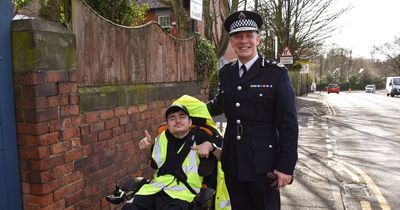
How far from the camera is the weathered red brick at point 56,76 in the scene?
3094mm

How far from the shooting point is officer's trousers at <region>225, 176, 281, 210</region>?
289cm

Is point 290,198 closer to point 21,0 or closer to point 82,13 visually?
point 82,13

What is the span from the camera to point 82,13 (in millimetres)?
3781

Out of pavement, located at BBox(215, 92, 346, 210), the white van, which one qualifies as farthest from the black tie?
the white van

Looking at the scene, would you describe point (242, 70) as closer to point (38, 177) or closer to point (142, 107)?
point (38, 177)

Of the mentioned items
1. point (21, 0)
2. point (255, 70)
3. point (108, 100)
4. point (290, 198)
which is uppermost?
point (21, 0)

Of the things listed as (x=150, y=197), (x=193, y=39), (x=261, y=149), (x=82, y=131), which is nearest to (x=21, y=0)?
(x=193, y=39)

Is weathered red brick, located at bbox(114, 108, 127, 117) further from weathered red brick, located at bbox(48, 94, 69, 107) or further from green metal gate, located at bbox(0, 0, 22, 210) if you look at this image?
green metal gate, located at bbox(0, 0, 22, 210)

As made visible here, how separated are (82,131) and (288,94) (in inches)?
75.4

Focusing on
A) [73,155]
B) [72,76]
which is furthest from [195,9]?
[73,155]

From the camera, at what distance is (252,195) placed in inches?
117

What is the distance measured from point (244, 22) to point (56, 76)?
158 centimetres

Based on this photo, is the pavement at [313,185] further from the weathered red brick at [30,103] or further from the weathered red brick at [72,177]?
the weathered red brick at [30,103]

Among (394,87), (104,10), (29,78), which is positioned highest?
(104,10)
